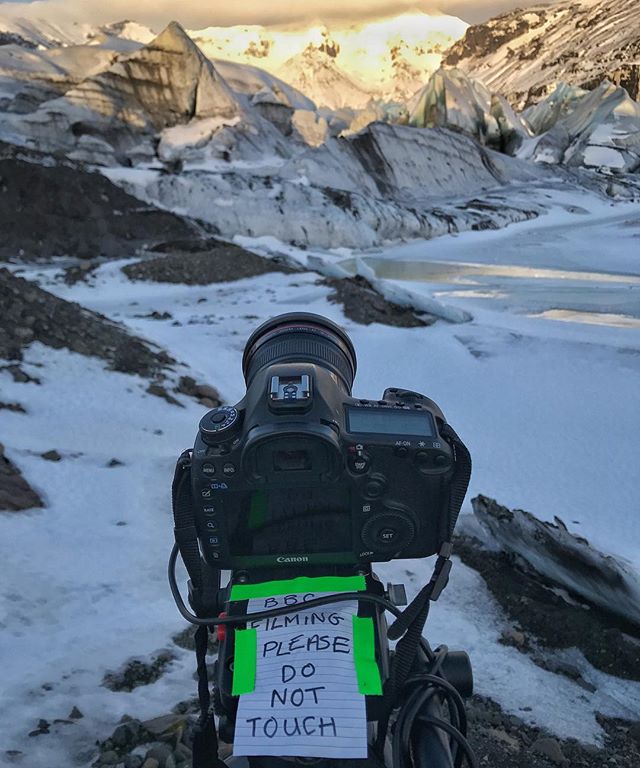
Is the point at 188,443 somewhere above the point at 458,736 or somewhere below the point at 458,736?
above

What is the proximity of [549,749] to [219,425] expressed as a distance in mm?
1884

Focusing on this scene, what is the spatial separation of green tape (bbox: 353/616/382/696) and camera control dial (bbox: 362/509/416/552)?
19 centimetres

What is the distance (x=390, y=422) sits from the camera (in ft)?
5.53

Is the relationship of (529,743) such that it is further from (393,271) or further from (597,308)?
(393,271)

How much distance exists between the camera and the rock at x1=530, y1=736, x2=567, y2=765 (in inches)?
95.9

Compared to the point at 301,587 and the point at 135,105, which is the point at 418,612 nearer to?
the point at 301,587

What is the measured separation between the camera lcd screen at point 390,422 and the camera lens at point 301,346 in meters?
0.24

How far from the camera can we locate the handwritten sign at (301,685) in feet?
4.52

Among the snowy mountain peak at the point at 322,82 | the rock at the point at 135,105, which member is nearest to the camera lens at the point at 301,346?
the rock at the point at 135,105

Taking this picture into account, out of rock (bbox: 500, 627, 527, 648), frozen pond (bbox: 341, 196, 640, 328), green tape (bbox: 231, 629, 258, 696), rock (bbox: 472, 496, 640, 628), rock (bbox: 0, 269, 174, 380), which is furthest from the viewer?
frozen pond (bbox: 341, 196, 640, 328)

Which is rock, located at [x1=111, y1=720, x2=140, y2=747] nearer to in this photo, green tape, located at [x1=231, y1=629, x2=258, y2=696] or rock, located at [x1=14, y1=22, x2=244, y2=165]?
green tape, located at [x1=231, y1=629, x2=258, y2=696]

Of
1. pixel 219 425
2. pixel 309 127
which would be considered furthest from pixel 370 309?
pixel 309 127

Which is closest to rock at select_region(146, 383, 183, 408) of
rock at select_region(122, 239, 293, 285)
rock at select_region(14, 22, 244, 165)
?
rock at select_region(122, 239, 293, 285)

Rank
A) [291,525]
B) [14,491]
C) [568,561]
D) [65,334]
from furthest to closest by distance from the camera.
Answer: [65,334] → [14,491] → [568,561] → [291,525]
